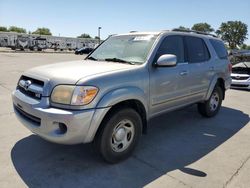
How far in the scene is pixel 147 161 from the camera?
154 inches

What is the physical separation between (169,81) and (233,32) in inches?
3778

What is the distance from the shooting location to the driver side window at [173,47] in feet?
14.6

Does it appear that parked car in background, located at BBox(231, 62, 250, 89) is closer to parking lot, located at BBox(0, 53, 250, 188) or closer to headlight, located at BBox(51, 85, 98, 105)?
parking lot, located at BBox(0, 53, 250, 188)

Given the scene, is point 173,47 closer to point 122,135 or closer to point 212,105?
point 122,135

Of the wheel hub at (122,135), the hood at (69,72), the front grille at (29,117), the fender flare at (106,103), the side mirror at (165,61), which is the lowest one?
Answer: the wheel hub at (122,135)

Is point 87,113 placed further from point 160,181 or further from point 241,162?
point 241,162

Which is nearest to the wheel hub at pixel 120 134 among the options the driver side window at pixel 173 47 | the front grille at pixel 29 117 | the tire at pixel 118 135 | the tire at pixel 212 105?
the tire at pixel 118 135

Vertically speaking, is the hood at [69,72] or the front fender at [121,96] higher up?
the hood at [69,72]

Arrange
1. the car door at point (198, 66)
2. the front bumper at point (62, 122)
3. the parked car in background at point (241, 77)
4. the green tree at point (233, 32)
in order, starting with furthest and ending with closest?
the green tree at point (233, 32) → the parked car in background at point (241, 77) → the car door at point (198, 66) → the front bumper at point (62, 122)

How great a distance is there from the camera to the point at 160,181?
3.38 metres

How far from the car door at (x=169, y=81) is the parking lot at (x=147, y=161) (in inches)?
26.5

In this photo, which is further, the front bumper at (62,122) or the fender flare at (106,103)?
the fender flare at (106,103)

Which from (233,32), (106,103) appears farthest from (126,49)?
(233,32)

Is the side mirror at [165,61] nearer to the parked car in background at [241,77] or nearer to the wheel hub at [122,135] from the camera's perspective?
the wheel hub at [122,135]
